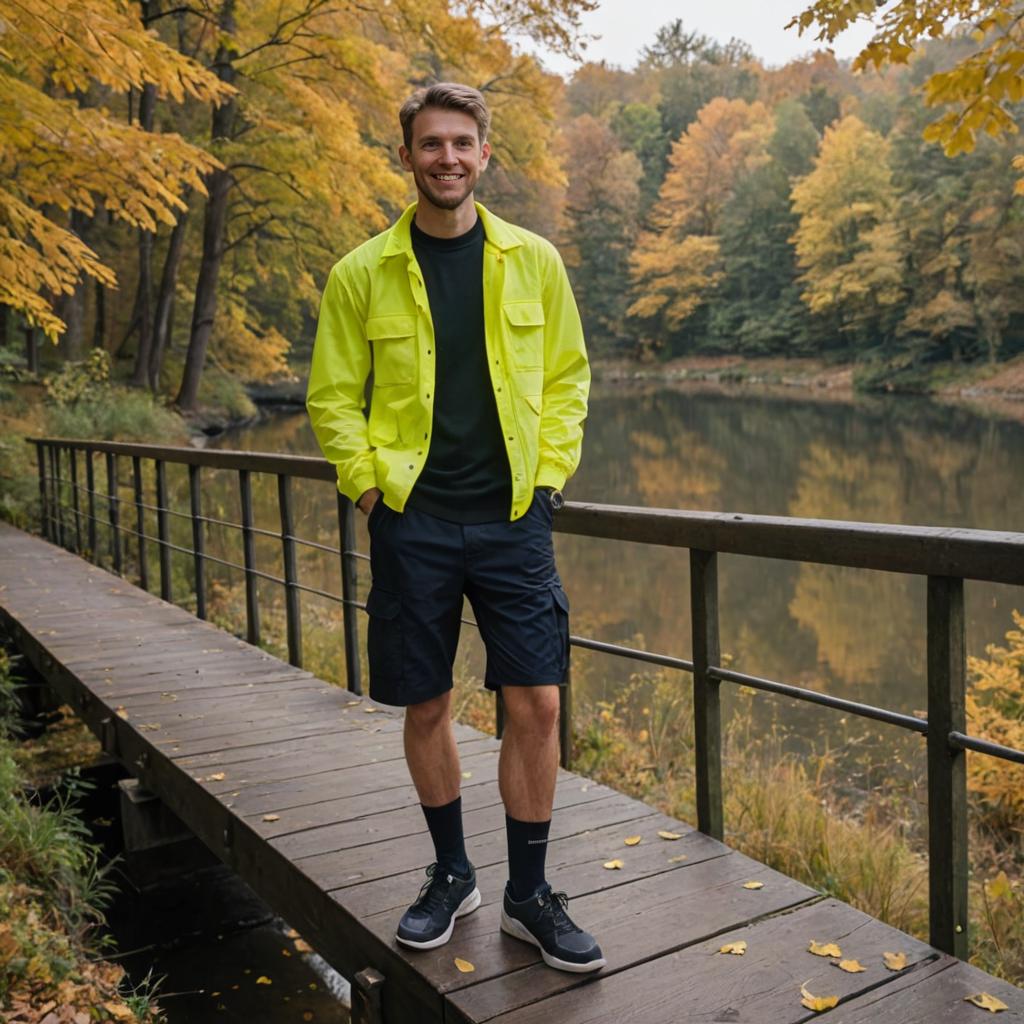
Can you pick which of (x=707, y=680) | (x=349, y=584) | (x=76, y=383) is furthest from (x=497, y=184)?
(x=707, y=680)

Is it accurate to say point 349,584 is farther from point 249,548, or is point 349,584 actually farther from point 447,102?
point 447,102

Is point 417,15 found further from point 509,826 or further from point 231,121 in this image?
point 509,826

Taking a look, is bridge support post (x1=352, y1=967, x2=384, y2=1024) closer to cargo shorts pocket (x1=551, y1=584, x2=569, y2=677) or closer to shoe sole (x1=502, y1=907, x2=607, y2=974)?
shoe sole (x1=502, y1=907, x2=607, y2=974)

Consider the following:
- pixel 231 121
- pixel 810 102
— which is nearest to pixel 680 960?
pixel 231 121

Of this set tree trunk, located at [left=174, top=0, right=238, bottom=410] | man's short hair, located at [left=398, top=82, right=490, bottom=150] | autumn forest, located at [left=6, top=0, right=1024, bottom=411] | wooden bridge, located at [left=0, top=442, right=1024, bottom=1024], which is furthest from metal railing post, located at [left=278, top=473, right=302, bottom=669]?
tree trunk, located at [left=174, top=0, right=238, bottom=410]

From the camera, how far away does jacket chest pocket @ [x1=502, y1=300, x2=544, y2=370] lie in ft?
8.24

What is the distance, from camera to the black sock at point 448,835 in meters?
2.73

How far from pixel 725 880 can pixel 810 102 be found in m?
58.1

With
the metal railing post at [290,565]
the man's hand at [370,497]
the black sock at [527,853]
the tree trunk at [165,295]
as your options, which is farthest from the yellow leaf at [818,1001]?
the tree trunk at [165,295]

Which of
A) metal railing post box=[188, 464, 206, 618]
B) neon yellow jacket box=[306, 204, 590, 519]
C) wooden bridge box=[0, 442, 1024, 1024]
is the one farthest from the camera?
metal railing post box=[188, 464, 206, 618]

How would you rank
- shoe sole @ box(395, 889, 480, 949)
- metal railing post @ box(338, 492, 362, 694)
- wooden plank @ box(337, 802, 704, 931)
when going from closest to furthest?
shoe sole @ box(395, 889, 480, 949), wooden plank @ box(337, 802, 704, 931), metal railing post @ box(338, 492, 362, 694)

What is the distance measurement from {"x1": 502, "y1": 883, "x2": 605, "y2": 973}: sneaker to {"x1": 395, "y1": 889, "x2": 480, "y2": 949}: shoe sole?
153mm

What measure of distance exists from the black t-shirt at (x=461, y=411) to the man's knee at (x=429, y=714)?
0.44 m

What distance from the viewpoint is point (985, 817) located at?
19.6 feet
